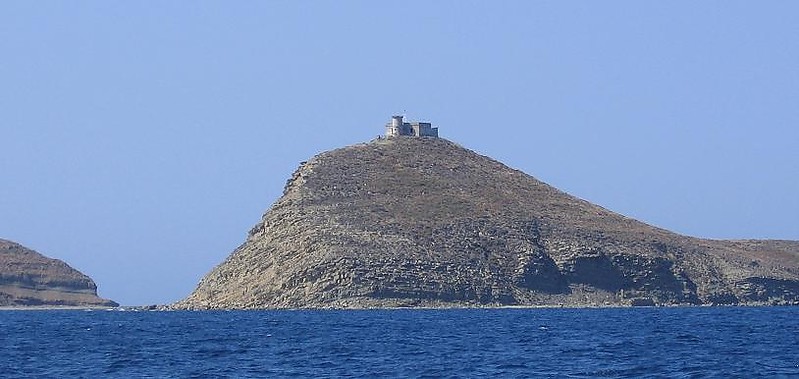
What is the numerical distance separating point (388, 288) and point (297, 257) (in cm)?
891

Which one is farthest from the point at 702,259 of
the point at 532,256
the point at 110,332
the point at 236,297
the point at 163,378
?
Answer: the point at 163,378

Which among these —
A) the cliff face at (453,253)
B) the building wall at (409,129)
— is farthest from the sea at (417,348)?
the building wall at (409,129)

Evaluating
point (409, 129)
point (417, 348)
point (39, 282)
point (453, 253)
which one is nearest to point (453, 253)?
point (453, 253)

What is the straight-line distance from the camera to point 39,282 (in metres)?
165

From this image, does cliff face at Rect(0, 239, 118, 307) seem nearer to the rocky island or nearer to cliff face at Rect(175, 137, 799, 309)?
cliff face at Rect(175, 137, 799, 309)

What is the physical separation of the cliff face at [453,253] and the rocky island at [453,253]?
12cm

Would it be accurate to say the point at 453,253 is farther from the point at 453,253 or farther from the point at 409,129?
the point at 409,129

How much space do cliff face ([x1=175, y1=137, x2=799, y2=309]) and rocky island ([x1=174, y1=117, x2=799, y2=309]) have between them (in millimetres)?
118

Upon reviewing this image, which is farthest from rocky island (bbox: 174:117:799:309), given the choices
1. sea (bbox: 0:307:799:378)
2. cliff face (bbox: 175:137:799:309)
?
sea (bbox: 0:307:799:378)

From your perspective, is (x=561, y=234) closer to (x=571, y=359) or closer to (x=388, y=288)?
(x=388, y=288)

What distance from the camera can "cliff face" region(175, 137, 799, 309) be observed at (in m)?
118

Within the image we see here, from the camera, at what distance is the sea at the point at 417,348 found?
165ft

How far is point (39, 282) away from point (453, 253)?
61.7m

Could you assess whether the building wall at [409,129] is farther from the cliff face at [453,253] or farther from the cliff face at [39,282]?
the cliff face at [39,282]
